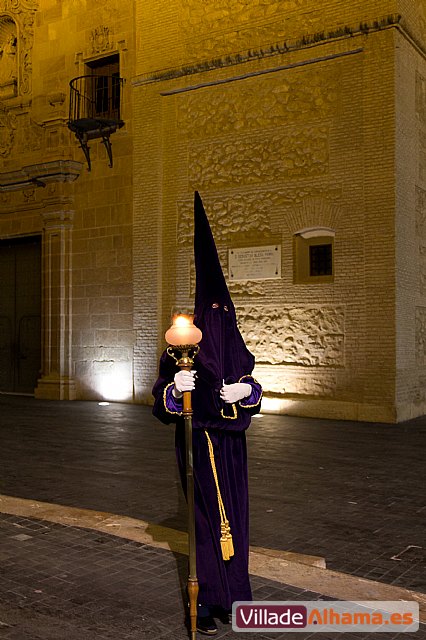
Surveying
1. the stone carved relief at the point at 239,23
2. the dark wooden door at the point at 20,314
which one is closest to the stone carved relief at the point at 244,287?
the stone carved relief at the point at 239,23

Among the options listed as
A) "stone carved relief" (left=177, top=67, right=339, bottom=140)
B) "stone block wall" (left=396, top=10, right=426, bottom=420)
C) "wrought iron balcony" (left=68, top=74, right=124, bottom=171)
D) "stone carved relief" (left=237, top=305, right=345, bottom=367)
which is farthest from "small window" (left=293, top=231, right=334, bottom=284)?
"wrought iron balcony" (left=68, top=74, right=124, bottom=171)

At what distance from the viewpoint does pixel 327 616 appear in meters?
3.68

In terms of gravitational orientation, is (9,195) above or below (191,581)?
above

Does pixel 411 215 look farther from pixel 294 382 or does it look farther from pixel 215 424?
pixel 215 424

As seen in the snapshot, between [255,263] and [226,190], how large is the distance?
5.66 ft

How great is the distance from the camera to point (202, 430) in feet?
11.9

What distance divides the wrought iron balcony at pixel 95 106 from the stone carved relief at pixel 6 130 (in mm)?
2113

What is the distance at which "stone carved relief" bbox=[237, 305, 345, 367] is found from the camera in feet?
43.9

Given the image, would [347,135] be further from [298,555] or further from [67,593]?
[67,593]

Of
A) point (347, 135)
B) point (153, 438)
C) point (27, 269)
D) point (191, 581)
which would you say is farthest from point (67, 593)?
point (27, 269)

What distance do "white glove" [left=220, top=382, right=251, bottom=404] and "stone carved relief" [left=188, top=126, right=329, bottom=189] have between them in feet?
35.6

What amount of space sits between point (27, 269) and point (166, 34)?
22.3 feet

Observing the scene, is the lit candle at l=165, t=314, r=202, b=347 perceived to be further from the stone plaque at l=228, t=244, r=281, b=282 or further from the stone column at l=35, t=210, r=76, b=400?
the stone column at l=35, t=210, r=76, b=400

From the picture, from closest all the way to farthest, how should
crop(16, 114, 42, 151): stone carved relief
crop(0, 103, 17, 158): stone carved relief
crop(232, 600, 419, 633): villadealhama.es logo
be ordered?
crop(232, 600, 419, 633): villadealhama.es logo, crop(16, 114, 42, 151): stone carved relief, crop(0, 103, 17, 158): stone carved relief
